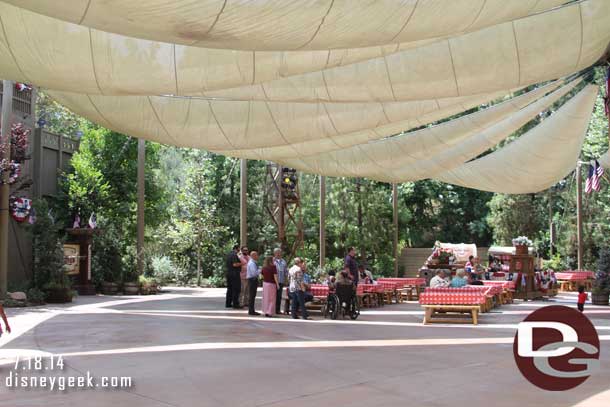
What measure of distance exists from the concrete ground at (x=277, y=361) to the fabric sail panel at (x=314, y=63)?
149 inches

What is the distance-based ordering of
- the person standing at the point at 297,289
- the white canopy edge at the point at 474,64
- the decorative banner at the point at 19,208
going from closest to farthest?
the white canopy edge at the point at 474,64, the person standing at the point at 297,289, the decorative banner at the point at 19,208

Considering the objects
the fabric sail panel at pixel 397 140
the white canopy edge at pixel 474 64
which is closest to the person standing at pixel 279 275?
the fabric sail panel at pixel 397 140

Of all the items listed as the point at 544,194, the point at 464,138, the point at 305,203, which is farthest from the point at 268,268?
the point at 544,194

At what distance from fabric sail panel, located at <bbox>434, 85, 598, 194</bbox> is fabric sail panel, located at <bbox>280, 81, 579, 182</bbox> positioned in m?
0.41

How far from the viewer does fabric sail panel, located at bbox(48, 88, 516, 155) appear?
13.8 m

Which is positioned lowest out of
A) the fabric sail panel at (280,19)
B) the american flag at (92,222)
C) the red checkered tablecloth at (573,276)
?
the red checkered tablecloth at (573,276)

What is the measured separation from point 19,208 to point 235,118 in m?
9.01

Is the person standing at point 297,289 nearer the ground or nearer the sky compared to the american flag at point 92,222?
nearer the ground

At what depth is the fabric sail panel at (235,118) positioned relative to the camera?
1381 centimetres

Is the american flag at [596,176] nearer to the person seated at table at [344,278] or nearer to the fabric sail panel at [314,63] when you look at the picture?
the person seated at table at [344,278]

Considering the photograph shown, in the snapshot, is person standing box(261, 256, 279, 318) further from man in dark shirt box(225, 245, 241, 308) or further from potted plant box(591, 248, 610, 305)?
potted plant box(591, 248, 610, 305)

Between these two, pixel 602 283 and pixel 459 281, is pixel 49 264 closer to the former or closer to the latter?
pixel 459 281

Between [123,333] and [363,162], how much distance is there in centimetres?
978

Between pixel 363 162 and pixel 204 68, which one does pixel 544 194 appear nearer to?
pixel 363 162
